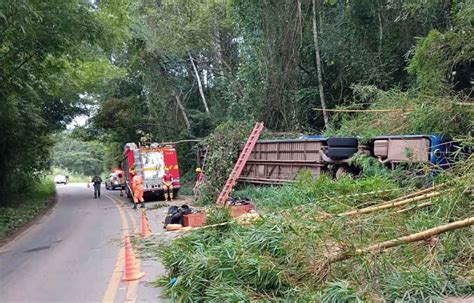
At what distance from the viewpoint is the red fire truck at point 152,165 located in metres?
21.3

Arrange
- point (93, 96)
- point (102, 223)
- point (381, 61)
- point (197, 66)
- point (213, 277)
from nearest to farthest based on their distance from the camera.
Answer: point (213, 277) < point (102, 223) < point (381, 61) < point (197, 66) < point (93, 96)

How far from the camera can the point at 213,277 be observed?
17.0 feet

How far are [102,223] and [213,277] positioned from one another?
9.91 meters

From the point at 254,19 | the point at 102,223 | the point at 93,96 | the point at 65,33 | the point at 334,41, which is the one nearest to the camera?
the point at 65,33

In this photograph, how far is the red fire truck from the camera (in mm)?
21312

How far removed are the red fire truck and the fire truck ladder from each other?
548cm

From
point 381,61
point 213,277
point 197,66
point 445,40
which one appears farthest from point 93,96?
point 213,277

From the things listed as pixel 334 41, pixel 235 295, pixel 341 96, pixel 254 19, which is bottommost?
pixel 235 295

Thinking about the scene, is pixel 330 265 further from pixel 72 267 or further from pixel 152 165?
pixel 152 165

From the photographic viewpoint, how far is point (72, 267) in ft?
26.1

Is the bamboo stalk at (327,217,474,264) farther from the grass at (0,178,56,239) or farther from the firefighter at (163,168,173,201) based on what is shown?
the firefighter at (163,168,173,201)

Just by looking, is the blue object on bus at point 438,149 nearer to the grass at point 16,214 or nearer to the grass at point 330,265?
the grass at point 330,265

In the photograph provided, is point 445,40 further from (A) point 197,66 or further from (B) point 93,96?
(B) point 93,96

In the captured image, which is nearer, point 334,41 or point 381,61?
point 381,61
